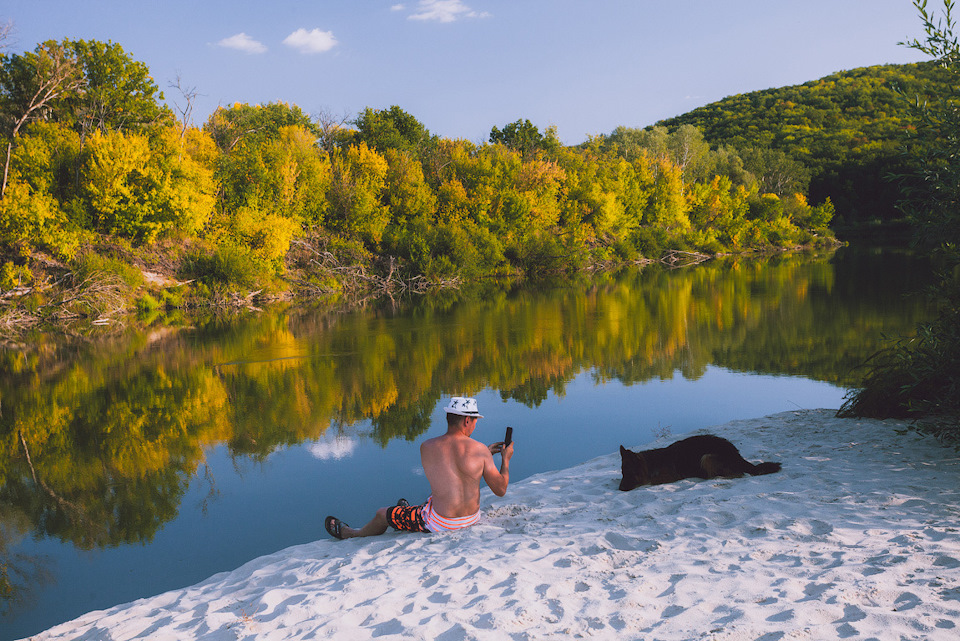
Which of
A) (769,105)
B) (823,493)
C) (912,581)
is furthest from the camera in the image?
(769,105)

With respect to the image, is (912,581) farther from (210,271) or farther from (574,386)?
(210,271)

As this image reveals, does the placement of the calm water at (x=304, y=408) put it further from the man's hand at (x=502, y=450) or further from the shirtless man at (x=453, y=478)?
the man's hand at (x=502, y=450)

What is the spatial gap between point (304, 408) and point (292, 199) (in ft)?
100

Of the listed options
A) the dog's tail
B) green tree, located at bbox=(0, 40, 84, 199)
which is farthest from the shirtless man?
green tree, located at bbox=(0, 40, 84, 199)

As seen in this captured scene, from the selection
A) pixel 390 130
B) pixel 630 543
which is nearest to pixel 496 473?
pixel 630 543

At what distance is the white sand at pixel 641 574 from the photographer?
3666 millimetres

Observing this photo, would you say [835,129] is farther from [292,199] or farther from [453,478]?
[453,478]

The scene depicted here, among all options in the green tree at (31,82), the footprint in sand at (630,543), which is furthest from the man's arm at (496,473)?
the green tree at (31,82)

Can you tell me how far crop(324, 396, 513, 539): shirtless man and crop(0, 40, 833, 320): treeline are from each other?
26073mm

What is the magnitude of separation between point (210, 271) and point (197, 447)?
24592mm

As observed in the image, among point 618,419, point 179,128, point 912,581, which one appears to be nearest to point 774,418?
point 618,419

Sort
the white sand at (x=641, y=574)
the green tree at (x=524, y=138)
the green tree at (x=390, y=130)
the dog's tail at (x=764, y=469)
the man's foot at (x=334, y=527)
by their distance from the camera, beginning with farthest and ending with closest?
1. the green tree at (x=524, y=138)
2. the green tree at (x=390, y=130)
3. the dog's tail at (x=764, y=469)
4. the man's foot at (x=334, y=527)
5. the white sand at (x=641, y=574)

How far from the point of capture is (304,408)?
11.7 meters

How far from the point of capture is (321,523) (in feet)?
22.4
